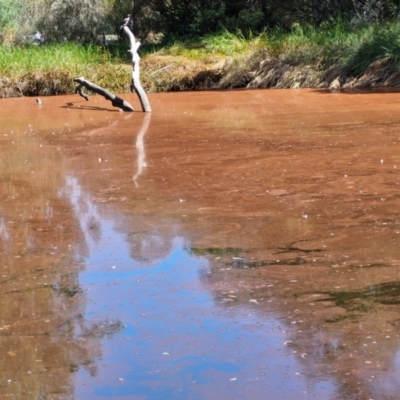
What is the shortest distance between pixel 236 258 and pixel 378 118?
27.1 ft

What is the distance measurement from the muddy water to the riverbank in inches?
310

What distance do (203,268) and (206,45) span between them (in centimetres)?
1791

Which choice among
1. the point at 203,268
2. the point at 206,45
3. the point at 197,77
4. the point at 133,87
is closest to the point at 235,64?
the point at 197,77

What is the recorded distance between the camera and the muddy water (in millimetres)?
4461

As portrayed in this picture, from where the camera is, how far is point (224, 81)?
862 inches

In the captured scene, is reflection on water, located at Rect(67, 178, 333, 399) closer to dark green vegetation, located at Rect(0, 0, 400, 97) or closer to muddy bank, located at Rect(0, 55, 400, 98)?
dark green vegetation, located at Rect(0, 0, 400, 97)

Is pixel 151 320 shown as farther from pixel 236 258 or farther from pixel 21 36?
pixel 21 36

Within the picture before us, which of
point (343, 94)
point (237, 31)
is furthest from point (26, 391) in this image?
point (237, 31)

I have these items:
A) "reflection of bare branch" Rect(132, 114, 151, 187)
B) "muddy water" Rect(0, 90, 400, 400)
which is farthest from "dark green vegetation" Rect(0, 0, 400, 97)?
"muddy water" Rect(0, 90, 400, 400)

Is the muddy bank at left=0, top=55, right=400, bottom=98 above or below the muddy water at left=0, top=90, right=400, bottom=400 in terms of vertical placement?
below

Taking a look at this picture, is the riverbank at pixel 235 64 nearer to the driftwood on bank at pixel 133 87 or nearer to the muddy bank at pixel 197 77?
the muddy bank at pixel 197 77

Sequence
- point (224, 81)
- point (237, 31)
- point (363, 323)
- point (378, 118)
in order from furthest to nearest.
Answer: point (237, 31), point (224, 81), point (378, 118), point (363, 323)

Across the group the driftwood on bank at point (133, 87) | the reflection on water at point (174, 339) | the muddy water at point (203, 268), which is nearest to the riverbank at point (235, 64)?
the driftwood on bank at point (133, 87)

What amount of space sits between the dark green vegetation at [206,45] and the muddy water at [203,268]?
327 inches
